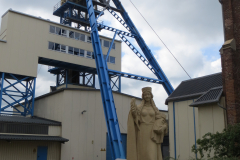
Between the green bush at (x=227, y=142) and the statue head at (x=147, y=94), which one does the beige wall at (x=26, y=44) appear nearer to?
the green bush at (x=227, y=142)

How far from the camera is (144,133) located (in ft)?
35.2

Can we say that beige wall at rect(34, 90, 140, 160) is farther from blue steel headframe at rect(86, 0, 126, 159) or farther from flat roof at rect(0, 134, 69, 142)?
blue steel headframe at rect(86, 0, 126, 159)

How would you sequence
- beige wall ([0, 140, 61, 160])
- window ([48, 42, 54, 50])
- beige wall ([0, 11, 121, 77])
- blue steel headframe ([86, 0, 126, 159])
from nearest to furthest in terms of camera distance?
beige wall ([0, 140, 61, 160])
blue steel headframe ([86, 0, 126, 159])
beige wall ([0, 11, 121, 77])
window ([48, 42, 54, 50])

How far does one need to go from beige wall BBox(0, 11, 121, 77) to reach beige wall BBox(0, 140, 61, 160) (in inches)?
371

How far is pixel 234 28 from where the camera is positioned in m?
19.8

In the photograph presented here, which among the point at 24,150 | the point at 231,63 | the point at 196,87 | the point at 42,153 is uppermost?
the point at 231,63

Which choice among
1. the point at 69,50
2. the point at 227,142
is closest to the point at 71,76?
the point at 69,50

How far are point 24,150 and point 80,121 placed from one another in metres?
6.14

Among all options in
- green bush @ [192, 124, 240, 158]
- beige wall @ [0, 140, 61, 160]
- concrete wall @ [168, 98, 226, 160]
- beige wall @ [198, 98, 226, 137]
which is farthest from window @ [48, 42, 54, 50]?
green bush @ [192, 124, 240, 158]

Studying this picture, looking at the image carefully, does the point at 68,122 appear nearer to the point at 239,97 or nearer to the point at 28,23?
the point at 28,23

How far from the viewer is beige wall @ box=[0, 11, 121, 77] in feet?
107

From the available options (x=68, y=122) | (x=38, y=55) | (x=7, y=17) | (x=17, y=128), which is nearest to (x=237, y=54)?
(x=68, y=122)

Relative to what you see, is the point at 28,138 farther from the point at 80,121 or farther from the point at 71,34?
the point at 71,34

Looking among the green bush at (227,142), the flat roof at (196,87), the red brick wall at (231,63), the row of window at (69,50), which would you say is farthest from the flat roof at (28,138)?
the red brick wall at (231,63)
